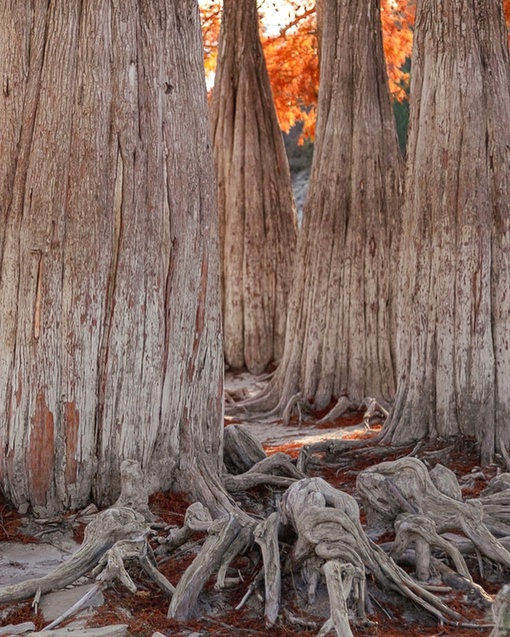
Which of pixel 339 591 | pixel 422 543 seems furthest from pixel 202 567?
pixel 422 543

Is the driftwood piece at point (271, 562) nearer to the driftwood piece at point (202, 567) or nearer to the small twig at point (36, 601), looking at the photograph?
the driftwood piece at point (202, 567)

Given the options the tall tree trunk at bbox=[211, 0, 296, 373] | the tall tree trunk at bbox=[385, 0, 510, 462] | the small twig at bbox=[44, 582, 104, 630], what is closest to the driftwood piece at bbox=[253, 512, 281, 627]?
the small twig at bbox=[44, 582, 104, 630]

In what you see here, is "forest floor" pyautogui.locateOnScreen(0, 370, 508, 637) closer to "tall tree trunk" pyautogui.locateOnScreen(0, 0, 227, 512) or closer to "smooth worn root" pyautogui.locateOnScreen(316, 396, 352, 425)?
"tall tree trunk" pyautogui.locateOnScreen(0, 0, 227, 512)

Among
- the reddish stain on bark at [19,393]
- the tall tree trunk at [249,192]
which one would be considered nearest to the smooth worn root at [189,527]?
the reddish stain on bark at [19,393]

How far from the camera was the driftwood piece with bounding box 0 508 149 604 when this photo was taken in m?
4.68

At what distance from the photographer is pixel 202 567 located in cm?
466

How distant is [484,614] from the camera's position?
4.62m

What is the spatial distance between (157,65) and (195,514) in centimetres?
277

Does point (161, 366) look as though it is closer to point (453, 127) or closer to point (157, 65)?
point (157, 65)

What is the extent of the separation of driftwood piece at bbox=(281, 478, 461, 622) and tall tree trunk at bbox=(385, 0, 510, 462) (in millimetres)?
3381

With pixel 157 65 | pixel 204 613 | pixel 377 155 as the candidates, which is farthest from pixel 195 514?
pixel 377 155

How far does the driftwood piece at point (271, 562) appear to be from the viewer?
4.48 metres

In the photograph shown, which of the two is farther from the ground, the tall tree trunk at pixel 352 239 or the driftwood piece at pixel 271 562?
the tall tree trunk at pixel 352 239

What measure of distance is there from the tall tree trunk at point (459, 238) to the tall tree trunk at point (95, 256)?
2.60 metres
